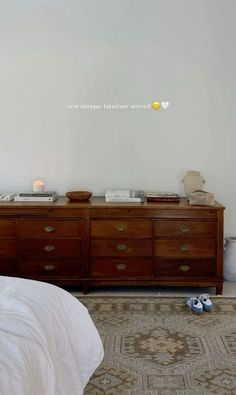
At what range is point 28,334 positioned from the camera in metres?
1.40

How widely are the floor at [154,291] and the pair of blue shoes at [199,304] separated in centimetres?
30

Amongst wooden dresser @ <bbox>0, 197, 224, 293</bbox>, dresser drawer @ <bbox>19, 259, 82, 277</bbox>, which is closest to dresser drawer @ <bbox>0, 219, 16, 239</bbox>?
wooden dresser @ <bbox>0, 197, 224, 293</bbox>

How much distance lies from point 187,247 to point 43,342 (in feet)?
7.05

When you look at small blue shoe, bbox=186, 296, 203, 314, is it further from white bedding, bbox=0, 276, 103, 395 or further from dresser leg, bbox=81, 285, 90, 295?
white bedding, bbox=0, 276, 103, 395

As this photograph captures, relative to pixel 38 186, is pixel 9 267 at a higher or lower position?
lower

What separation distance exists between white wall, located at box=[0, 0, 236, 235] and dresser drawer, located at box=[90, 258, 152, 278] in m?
0.74

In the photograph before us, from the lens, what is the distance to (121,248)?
11.3ft

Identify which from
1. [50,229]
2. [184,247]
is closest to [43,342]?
[50,229]

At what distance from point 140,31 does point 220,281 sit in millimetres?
2269

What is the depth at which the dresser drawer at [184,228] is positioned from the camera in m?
3.40

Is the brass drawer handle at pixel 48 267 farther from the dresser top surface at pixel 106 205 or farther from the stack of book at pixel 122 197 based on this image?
the stack of book at pixel 122 197

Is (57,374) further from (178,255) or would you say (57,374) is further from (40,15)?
(40,15)

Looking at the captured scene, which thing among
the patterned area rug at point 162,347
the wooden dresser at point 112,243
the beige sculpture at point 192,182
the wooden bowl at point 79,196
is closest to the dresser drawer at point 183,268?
the wooden dresser at point 112,243

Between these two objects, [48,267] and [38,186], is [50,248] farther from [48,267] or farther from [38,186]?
[38,186]
